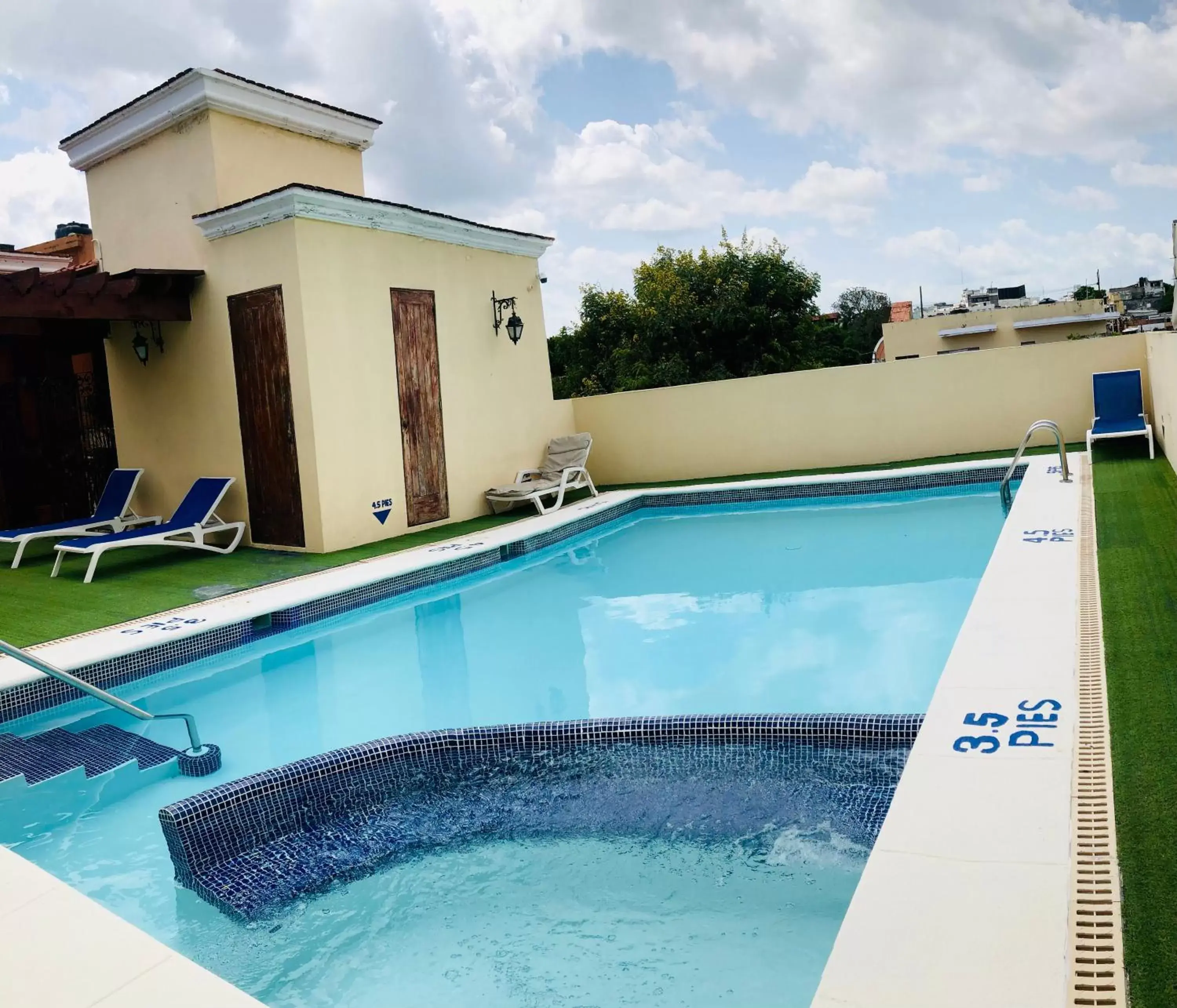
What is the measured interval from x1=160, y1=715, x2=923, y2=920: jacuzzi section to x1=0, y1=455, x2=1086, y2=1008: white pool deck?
557 mm

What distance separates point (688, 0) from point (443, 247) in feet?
15.5

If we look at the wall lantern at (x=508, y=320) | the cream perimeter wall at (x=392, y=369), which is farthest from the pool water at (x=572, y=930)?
the wall lantern at (x=508, y=320)

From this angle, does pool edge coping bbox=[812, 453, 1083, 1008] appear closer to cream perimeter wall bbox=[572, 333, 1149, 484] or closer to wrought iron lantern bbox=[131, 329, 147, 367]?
cream perimeter wall bbox=[572, 333, 1149, 484]

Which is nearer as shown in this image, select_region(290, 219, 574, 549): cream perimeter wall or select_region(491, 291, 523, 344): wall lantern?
select_region(290, 219, 574, 549): cream perimeter wall

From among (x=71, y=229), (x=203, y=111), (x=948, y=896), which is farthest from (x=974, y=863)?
(x=71, y=229)

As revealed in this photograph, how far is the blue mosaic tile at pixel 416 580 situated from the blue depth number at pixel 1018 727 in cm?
493

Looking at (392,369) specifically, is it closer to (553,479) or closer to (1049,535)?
(553,479)

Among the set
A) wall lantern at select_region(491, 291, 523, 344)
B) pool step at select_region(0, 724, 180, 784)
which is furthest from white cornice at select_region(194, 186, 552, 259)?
pool step at select_region(0, 724, 180, 784)

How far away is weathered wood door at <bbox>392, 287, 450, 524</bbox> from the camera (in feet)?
34.0

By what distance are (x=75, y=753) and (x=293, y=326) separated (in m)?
5.37

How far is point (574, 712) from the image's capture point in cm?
509

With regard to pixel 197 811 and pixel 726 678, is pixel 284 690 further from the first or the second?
pixel 726 678

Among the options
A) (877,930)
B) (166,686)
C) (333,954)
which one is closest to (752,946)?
(877,930)

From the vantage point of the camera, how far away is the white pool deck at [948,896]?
77.8 inches
